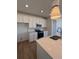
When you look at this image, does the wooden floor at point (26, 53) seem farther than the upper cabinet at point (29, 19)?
No

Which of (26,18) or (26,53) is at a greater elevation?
(26,18)

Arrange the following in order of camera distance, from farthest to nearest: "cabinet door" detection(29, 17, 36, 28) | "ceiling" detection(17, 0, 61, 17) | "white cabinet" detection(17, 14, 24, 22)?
"cabinet door" detection(29, 17, 36, 28) → "white cabinet" detection(17, 14, 24, 22) → "ceiling" detection(17, 0, 61, 17)

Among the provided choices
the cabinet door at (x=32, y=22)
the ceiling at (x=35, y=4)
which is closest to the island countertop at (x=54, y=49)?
the ceiling at (x=35, y=4)

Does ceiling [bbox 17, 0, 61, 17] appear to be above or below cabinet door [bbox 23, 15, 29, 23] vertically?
above

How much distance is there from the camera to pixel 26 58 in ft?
13.2

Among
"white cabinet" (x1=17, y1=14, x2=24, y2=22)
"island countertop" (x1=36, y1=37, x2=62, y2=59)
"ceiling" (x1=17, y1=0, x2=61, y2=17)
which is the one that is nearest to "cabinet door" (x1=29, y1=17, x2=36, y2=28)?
"white cabinet" (x1=17, y1=14, x2=24, y2=22)

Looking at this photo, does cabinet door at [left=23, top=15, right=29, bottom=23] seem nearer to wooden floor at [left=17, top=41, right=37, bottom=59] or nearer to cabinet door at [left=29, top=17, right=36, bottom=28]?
cabinet door at [left=29, top=17, right=36, bottom=28]

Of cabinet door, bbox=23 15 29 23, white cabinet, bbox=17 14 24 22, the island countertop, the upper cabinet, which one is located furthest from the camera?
cabinet door, bbox=23 15 29 23

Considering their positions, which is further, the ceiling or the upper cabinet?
the upper cabinet

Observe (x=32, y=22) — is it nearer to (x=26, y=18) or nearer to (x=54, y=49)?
(x=26, y=18)

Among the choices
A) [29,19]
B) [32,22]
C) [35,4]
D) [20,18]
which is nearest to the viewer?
[35,4]

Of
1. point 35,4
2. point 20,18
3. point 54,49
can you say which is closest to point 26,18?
point 20,18

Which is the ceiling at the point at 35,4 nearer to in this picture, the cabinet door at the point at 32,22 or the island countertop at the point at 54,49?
the cabinet door at the point at 32,22
